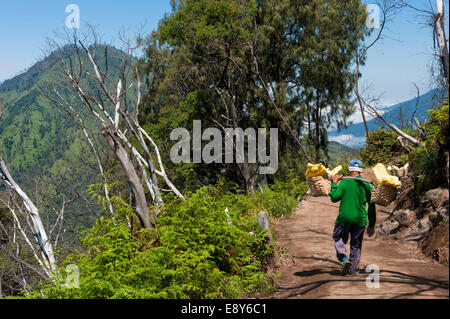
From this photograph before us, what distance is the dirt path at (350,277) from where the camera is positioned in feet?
14.8

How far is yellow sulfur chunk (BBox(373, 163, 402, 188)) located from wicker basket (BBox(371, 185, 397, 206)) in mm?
139

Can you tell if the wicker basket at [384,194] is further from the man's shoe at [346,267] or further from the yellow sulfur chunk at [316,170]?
the man's shoe at [346,267]

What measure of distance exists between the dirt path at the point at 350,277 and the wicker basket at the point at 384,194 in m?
0.31

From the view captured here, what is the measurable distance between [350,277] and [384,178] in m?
4.27

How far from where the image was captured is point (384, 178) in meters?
8.80

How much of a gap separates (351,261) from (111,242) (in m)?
4.02

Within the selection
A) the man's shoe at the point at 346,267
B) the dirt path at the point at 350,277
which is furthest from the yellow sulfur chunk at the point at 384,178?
the man's shoe at the point at 346,267

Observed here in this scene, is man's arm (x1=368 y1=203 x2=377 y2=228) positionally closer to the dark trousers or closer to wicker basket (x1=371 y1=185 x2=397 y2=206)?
the dark trousers

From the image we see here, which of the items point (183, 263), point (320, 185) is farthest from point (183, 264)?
point (320, 185)

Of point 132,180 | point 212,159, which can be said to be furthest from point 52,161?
point 132,180
